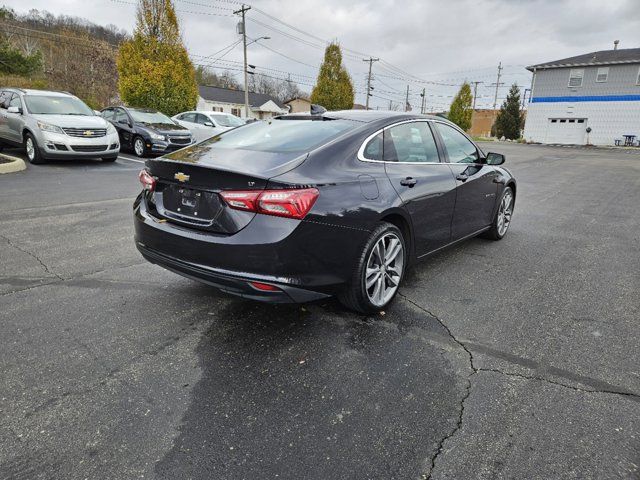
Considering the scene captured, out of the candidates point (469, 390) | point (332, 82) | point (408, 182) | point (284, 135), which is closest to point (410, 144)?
point (408, 182)

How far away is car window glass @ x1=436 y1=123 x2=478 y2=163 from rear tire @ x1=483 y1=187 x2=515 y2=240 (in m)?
0.91

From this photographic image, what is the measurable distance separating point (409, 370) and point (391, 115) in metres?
2.26

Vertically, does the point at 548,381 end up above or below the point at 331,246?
below

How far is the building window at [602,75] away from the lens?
3687 cm

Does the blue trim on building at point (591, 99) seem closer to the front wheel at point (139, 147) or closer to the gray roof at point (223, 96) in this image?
the gray roof at point (223, 96)

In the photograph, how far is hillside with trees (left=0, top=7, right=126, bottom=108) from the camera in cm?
3775

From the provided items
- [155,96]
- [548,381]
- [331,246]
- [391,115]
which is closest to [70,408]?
[331,246]

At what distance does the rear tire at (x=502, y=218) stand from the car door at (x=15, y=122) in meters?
11.1

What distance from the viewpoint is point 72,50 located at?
4200 centimetres

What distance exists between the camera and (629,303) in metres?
3.92

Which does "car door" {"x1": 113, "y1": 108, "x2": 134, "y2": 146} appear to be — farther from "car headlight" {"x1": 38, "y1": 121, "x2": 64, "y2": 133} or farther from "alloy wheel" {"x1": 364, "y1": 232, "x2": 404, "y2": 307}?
"alloy wheel" {"x1": 364, "y1": 232, "x2": 404, "y2": 307}

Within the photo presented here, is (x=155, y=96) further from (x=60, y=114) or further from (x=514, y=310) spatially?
(x=514, y=310)

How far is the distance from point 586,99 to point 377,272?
43.0m

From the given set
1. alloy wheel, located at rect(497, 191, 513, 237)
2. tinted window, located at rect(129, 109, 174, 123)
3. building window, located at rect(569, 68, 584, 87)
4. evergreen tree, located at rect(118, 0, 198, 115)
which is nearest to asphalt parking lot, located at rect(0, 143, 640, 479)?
alloy wheel, located at rect(497, 191, 513, 237)
